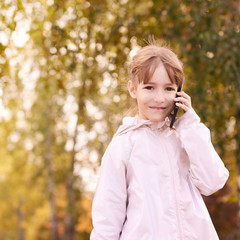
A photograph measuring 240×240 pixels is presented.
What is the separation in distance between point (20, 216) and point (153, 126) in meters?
23.7

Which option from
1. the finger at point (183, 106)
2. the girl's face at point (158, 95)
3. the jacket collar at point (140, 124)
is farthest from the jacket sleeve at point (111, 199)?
the finger at point (183, 106)

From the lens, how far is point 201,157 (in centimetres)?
203

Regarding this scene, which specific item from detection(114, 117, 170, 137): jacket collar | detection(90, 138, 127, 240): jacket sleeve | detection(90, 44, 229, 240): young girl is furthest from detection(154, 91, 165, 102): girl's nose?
detection(90, 138, 127, 240): jacket sleeve

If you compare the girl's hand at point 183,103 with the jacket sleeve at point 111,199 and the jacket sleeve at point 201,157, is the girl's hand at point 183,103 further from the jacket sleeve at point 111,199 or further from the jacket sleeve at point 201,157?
the jacket sleeve at point 111,199

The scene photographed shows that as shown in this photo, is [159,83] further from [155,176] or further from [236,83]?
[236,83]

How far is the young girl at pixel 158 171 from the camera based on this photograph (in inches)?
79.0

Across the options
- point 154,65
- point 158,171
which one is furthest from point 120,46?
point 158,171

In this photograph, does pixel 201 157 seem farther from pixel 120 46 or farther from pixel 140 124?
pixel 120 46

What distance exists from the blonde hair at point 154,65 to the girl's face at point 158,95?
0.02 meters

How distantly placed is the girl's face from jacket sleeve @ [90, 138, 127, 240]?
0.23m

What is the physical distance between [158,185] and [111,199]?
226mm

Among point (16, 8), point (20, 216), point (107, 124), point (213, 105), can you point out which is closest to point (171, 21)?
point (213, 105)

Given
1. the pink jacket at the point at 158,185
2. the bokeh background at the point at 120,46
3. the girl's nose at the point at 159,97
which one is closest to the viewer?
the pink jacket at the point at 158,185

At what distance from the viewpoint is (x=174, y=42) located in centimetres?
495
